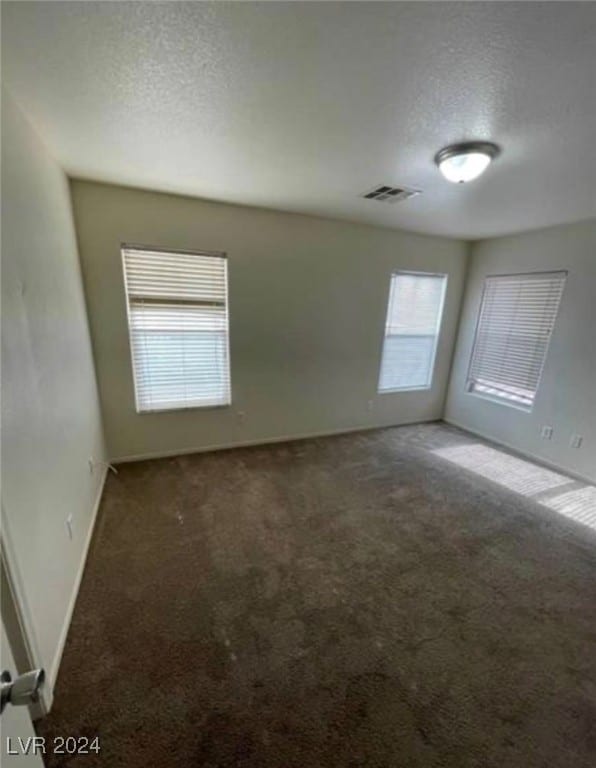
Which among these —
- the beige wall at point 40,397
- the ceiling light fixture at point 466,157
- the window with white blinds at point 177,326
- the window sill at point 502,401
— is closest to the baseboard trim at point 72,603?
the beige wall at point 40,397

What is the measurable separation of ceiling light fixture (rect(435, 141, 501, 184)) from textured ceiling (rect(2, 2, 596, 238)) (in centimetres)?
6

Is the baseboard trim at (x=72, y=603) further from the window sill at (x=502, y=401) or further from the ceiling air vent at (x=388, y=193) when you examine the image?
the window sill at (x=502, y=401)

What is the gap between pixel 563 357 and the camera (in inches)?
129

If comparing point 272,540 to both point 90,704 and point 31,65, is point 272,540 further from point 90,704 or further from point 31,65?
point 31,65

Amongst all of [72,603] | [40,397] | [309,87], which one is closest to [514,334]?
[309,87]

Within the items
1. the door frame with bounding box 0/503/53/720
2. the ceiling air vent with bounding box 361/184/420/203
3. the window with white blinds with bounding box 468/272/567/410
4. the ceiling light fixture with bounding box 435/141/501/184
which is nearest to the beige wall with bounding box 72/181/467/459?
the window with white blinds with bounding box 468/272/567/410

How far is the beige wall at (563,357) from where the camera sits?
3.08 meters

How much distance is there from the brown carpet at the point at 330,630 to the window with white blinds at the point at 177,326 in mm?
854

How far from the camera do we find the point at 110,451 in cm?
305

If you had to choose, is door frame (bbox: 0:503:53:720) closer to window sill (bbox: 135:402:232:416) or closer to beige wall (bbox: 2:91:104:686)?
beige wall (bbox: 2:91:104:686)

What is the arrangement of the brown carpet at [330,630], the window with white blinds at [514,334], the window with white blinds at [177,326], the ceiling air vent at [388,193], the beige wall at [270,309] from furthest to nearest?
1. the window with white blinds at [514,334]
2. the window with white blinds at [177,326]
3. the beige wall at [270,309]
4. the ceiling air vent at [388,193]
5. the brown carpet at [330,630]

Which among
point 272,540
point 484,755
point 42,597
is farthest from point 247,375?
point 484,755

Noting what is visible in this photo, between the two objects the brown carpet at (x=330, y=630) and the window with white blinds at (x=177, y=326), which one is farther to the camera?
the window with white blinds at (x=177, y=326)

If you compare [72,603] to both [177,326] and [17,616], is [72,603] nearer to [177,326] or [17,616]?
[17,616]
